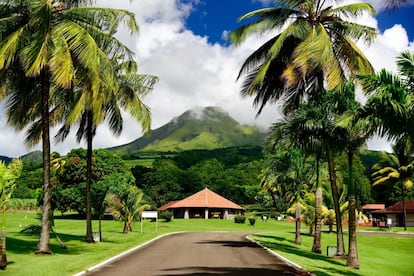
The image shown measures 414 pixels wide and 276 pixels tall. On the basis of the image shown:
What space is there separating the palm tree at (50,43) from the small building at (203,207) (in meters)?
60.8

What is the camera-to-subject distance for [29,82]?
75.8 feet

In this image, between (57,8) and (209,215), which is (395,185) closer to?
(209,215)

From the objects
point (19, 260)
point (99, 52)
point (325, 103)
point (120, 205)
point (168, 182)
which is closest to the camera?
point (19, 260)

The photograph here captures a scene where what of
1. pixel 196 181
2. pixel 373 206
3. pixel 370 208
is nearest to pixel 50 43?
pixel 370 208

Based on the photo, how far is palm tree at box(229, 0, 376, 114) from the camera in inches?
894

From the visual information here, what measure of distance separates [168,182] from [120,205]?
178 feet

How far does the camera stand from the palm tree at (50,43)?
754 inches

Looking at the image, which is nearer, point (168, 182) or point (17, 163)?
point (17, 163)

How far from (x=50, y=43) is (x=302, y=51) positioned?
34.4ft

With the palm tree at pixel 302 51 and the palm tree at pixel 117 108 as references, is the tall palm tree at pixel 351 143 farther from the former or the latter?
the palm tree at pixel 117 108

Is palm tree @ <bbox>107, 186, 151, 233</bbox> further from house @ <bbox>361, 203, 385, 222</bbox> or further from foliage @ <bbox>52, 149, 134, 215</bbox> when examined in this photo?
house @ <bbox>361, 203, 385, 222</bbox>

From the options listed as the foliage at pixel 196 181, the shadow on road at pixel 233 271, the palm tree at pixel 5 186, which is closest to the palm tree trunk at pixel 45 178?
the palm tree at pixel 5 186

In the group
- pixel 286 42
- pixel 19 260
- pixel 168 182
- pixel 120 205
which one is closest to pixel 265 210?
pixel 168 182

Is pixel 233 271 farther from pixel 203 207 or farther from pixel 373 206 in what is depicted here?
pixel 373 206
